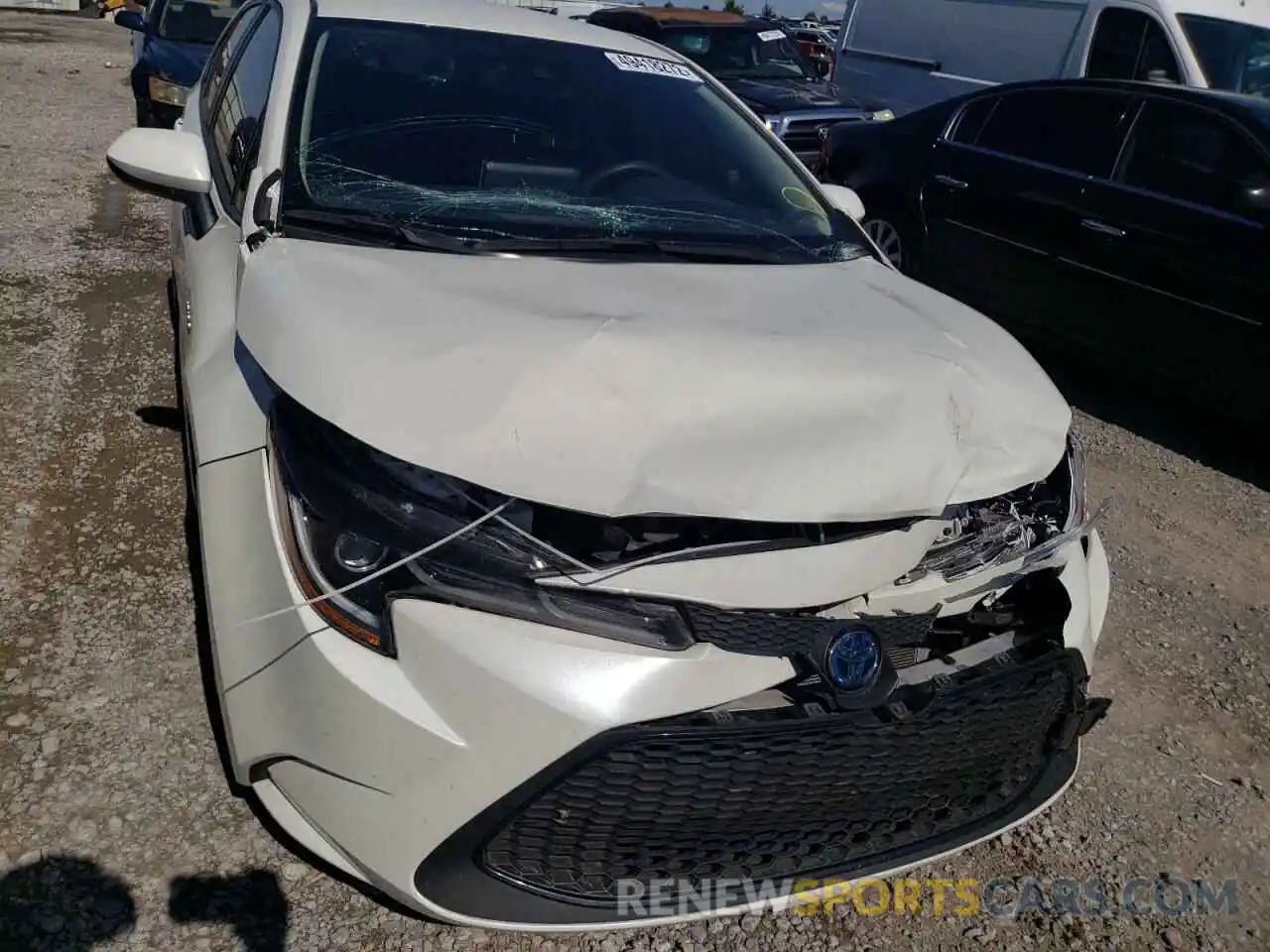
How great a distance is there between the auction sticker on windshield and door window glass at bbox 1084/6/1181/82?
500cm

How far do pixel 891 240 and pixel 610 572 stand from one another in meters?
4.97

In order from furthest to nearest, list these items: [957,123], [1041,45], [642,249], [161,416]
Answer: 1. [1041,45]
2. [957,123]
3. [161,416]
4. [642,249]

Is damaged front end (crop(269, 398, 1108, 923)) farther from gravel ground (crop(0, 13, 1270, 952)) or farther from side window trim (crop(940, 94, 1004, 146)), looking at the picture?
side window trim (crop(940, 94, 1004, 146))

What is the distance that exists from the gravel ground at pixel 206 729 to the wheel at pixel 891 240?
5.44 feet

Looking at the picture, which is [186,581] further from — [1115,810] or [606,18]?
[606,18]

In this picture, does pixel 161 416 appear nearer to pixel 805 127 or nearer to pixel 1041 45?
pixel 805 127

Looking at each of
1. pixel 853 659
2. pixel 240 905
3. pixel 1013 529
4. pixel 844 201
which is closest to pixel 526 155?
pixel 844 201

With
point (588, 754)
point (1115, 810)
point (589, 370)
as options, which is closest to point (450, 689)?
point (588, 754)

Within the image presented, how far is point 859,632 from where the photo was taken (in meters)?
1.84

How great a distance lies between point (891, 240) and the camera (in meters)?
6.24

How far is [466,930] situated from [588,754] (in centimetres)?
65

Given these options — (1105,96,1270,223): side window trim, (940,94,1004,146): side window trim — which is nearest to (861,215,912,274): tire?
(940,94,1004,146): side window trim

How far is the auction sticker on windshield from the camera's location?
3260 mm

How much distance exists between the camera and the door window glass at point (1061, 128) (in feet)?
17.4
